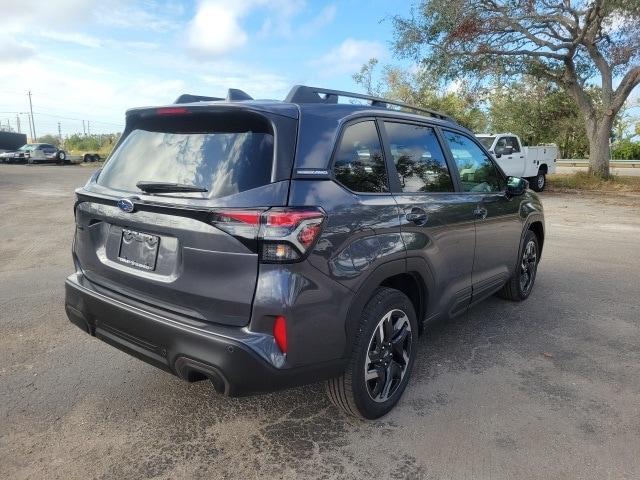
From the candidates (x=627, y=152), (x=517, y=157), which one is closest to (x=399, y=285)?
(x=517, y=157)

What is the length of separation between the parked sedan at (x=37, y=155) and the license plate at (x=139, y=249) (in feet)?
Result: 132

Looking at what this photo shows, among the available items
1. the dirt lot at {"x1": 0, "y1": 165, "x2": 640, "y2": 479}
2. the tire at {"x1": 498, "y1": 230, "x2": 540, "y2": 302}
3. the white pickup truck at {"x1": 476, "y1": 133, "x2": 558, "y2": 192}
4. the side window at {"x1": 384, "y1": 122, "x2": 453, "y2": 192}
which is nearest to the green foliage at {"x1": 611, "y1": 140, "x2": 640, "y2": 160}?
the white pickup truck at {"x1": 476, "y1": 133, "x2": 558, "y2": 192}

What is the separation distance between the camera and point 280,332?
2408 millimetres

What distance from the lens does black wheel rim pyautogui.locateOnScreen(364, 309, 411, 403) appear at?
2.97 meters

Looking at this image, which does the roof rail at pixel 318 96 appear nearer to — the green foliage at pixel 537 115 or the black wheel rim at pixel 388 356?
the black wheel rim at pixel 388 356

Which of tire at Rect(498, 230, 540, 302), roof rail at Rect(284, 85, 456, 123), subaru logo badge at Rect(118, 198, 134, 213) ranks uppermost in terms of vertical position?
roof rail at Rect(284, 85, 456, 123)

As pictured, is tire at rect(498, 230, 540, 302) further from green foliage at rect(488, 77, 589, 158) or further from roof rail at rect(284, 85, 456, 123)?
green foliage at rect(488, 77, 589, 158)

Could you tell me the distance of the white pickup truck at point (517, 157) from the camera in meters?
17.3

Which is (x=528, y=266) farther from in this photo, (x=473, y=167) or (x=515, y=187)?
(x=473, y=167)

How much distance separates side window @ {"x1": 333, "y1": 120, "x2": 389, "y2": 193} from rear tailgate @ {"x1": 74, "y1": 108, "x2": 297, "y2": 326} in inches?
14.2

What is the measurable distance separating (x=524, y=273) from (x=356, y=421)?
9.98 ft

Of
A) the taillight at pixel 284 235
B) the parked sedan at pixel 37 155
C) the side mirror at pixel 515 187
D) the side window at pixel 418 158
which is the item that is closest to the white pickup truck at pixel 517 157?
the side mirror at pixel 515 187

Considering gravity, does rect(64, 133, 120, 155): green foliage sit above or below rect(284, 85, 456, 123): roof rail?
below

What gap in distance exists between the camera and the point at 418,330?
3.39m
